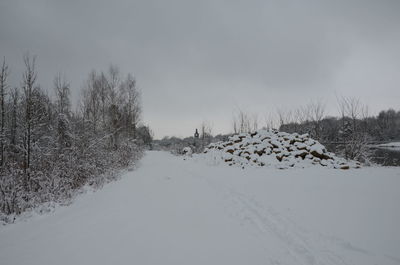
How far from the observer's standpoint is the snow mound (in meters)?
8.30

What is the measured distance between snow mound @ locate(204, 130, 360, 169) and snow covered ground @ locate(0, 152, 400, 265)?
3808 millimetres

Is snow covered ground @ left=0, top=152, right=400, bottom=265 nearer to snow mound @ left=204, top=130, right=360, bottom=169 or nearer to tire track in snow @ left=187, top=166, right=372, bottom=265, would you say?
tire track in snow @ left=187, top=166, right=372, bottom=265

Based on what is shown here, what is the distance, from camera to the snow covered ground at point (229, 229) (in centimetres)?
217

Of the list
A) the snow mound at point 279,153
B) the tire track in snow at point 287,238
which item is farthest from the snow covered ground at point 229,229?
the snow mound at point 279,153

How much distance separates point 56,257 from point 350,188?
6.06 m

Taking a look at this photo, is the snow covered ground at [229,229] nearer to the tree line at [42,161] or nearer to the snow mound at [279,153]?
the tree line at [42,161]

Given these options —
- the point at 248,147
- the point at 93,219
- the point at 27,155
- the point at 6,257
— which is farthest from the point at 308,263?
the point at 27,155

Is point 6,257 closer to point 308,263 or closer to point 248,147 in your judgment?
point 308,263

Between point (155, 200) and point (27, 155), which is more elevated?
point (27, 155)

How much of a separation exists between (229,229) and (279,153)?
24.7ft

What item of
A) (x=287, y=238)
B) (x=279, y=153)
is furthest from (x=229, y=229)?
(x=279, y=153)

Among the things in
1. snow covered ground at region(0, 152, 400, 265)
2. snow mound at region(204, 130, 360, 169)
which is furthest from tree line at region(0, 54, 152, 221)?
snow mound at region(204, 130, 360, 169)

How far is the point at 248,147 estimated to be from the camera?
34.6 ft

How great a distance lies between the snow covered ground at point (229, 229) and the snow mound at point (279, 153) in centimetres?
381
